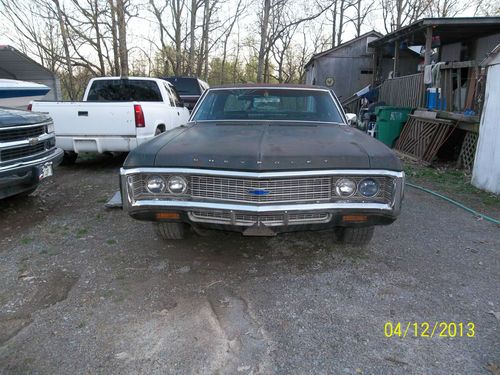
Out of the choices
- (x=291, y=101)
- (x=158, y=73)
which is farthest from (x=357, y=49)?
(x=291, y=101)

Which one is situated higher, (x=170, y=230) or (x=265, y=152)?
(x=265, y=152)

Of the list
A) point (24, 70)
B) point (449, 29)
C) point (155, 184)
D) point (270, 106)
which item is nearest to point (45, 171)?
point (155, 184)

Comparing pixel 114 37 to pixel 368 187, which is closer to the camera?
pixel 368 187

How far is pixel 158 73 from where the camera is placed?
2670 cm

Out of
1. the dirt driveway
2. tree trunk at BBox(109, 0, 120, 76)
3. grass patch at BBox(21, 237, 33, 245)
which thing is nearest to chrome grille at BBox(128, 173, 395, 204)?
the dirt driveway

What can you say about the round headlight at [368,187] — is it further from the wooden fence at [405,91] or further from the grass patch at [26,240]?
the wooden fence at [405,91]

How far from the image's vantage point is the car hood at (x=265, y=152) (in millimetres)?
2971

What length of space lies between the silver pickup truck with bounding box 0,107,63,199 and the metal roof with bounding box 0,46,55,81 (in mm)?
9494

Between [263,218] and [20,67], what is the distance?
49.5 feet

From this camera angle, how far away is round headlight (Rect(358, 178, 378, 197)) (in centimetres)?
308

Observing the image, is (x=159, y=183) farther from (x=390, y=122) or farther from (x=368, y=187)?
(x=390, y=122)

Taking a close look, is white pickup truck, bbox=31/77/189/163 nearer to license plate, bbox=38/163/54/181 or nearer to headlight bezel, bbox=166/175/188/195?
license plate, bbox=38/163/54/181

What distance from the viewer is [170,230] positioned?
369cm
